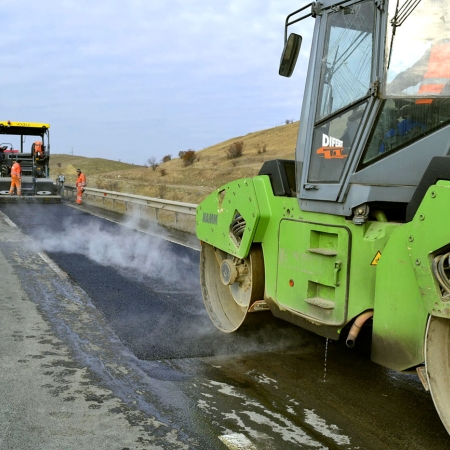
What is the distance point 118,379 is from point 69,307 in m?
2.54

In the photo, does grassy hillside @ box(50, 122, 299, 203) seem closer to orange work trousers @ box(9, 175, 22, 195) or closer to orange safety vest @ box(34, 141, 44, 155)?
orange safety vest @ box(34, 141, 44, 155)

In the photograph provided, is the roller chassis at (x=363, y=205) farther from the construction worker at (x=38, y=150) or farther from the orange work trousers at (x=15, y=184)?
the construction worker at (x=38, y=150)

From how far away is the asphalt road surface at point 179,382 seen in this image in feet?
12.3

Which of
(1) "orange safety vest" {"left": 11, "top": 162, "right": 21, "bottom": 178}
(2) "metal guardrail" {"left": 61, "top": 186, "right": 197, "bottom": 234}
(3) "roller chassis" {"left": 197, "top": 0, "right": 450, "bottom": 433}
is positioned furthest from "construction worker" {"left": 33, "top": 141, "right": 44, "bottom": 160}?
(3) "roller chassis" {"left": 197, "top": 0, "right": 450, "bottom": 433}

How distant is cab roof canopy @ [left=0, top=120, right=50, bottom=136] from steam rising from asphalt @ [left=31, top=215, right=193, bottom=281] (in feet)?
41.5

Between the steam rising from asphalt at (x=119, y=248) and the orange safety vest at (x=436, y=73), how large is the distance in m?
5.80

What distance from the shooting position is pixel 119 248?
12125 mm

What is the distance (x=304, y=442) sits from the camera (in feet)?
12.0

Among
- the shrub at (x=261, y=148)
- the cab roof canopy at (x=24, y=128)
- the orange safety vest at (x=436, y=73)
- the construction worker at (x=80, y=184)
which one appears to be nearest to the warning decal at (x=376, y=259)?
the orange safety vest at (x=436, y=73)

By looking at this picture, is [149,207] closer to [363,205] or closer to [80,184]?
[80,184]

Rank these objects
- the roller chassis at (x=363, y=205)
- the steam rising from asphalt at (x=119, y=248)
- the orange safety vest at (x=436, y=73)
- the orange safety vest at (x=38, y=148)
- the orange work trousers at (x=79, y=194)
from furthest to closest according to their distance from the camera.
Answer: the orange safety vest at (x=38, y=148), the orange work trousers at (x=79, y=194), the steam rising from asphalt at (x=119, y=248), the orange safety vest at (x=436, y=73), the roller chassis at (x=363, y=205)

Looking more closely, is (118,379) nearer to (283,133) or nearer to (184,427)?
(184,427)

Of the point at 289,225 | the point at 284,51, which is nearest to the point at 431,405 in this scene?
the point at 289,225

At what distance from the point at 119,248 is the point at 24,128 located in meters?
17.3
